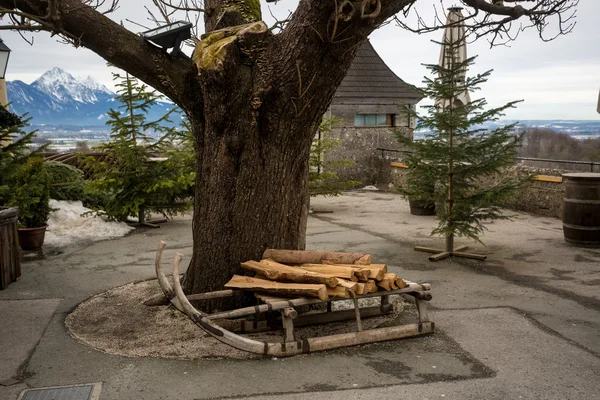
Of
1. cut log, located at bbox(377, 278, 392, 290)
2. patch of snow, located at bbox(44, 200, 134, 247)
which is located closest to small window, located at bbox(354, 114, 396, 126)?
patch of snow, located at bbox(44, 200, 134, 247)

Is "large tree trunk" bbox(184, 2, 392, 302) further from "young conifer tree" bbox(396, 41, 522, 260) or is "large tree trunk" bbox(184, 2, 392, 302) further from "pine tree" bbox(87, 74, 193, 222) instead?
"pine tree" bbox(87, 74, 193, 222)

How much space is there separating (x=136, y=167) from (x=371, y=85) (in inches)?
446

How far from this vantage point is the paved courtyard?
4836 millimetres

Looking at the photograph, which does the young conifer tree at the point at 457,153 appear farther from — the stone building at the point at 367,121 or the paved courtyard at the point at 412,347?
the stone building at the point at 367,121

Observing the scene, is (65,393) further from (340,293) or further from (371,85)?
(371,85)

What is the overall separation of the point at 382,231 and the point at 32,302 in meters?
7.04

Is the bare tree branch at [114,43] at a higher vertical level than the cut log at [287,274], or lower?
higher

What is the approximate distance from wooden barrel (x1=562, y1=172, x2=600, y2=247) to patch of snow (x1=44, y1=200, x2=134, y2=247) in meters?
8.52

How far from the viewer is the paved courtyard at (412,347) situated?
190 inches

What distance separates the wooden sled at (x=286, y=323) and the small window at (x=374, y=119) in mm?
15329

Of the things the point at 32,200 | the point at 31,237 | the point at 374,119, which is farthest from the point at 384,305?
the point at 374,119

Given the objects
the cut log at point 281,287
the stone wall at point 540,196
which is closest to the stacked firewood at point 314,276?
the cut log at point 281,287

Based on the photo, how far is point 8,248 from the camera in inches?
332

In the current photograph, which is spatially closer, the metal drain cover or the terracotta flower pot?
the metal drain cover
